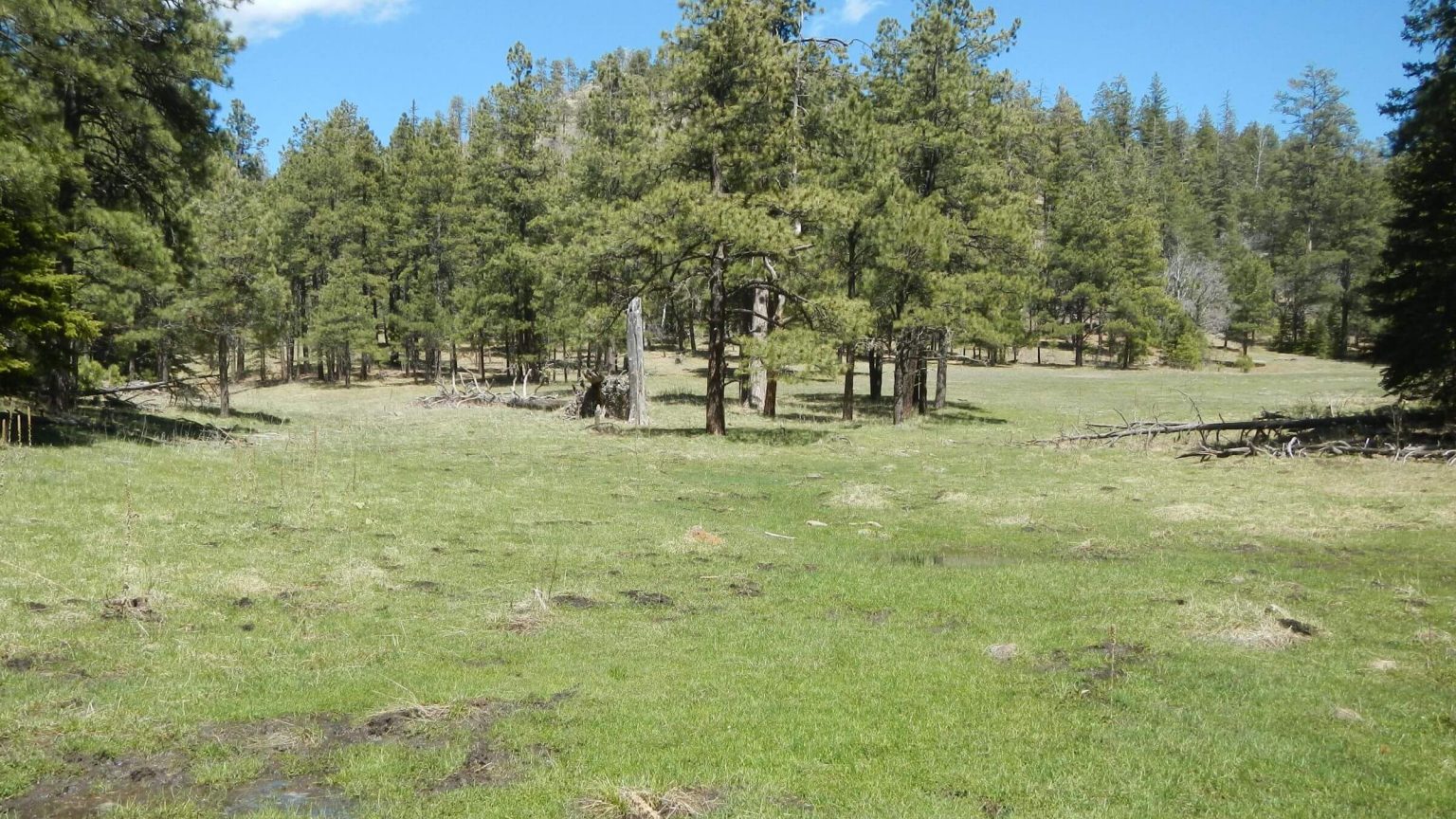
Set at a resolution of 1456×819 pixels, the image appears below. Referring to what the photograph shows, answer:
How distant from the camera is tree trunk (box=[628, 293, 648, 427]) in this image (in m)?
33.5

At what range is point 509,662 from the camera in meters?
9.66

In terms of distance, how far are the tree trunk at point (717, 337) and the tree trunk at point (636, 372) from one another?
3729 millimetres

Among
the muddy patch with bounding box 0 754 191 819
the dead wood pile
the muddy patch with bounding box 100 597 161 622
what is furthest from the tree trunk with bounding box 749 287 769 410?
the muddy patch with bounding box 0 754 191 819

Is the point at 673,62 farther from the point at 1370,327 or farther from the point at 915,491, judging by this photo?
the point at 1370,327

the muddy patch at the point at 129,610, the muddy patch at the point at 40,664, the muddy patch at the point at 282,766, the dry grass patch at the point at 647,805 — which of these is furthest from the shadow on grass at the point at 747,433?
the dry grass patch at the point at 647,805

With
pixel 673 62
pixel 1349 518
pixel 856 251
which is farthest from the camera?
pixel 856 251

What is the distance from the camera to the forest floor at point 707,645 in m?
6.83

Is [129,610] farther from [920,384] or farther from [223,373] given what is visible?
[920,384]

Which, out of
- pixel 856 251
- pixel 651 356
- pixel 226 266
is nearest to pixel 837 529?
pixel 856 251

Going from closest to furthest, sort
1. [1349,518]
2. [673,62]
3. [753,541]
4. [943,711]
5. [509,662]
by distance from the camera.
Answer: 1. [943,711]
2. [509,662]
3. [753,541]
4. [1349,518]
5. [673,62]

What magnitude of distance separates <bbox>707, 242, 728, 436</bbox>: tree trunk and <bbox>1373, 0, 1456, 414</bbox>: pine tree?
19.1 metres

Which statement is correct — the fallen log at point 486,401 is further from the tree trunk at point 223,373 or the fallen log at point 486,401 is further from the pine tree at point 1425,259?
the pine tree at point 1425,259

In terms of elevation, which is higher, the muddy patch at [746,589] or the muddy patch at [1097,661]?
the muddy patch at [1097,661]

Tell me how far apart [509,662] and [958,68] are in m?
33.3
